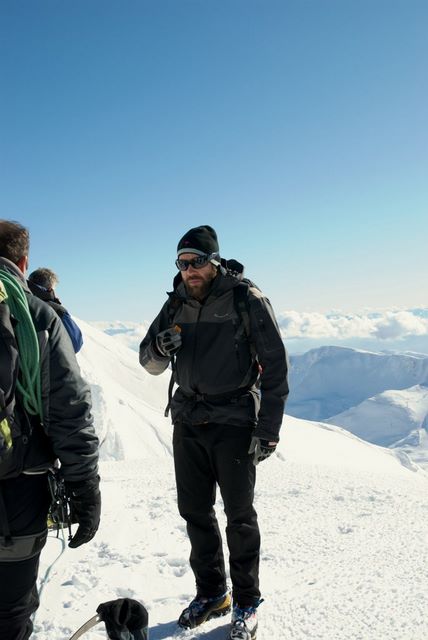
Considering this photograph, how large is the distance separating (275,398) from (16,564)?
7.19ft

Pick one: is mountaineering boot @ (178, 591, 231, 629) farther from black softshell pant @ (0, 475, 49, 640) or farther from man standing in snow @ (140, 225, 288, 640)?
black softshell pant @ (0, 475, 49, 640)

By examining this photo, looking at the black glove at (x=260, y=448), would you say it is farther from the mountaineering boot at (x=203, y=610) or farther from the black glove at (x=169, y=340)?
the mountaineering boot at (x=203, y=610)

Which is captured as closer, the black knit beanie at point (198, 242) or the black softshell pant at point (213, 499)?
the black softshell pant at point (213, 499)

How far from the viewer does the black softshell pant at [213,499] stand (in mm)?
3783

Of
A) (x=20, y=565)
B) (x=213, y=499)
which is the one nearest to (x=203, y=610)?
(x=213, y=499)

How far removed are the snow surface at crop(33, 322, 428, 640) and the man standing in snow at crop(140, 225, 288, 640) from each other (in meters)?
0.48

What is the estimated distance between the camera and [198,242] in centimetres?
409

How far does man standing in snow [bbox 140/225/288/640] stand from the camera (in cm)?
380

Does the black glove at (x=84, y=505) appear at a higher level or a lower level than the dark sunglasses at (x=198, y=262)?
lower

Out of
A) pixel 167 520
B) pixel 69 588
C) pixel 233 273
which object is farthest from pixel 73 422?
pixel 167 520

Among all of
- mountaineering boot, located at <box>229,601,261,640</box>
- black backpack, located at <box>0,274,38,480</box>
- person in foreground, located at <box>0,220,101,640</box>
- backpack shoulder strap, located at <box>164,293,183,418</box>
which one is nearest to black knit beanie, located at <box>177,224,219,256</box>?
backpack shoulder strap, located at <box>164,293,183,418</box>

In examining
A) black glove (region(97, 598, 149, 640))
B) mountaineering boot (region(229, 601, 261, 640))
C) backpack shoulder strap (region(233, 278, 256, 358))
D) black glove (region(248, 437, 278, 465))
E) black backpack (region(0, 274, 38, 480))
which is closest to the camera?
black backpack (region(0, 274, 38, 480))

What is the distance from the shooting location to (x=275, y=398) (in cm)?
381

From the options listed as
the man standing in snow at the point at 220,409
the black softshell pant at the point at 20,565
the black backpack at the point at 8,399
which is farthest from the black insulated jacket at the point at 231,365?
the black backpack at the point at 8,399
